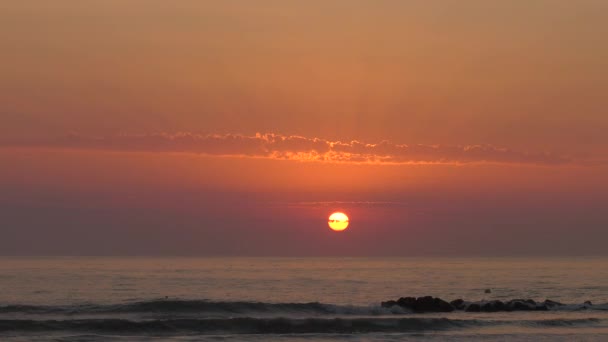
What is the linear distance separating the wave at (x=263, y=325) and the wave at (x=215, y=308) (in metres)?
5.47

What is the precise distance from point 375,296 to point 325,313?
11.4 m

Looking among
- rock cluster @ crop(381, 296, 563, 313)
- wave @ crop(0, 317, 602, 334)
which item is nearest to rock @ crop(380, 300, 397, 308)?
rock cluster @ crop(381, 296, 563, 313)

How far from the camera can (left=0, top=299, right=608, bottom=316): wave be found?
149 ft

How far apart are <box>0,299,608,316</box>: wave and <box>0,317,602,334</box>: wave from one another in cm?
547

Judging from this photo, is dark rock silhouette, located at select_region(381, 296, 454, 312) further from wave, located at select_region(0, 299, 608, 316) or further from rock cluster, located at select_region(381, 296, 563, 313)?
wave, located at select_region(0, 299, 608, 316)

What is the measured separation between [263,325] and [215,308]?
8.67 meters

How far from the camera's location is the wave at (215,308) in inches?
1790

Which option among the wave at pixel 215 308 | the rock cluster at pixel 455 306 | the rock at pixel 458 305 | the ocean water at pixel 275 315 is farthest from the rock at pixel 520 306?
the rock at pixel 458 305

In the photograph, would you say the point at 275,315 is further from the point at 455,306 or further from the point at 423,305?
the point at 455,306

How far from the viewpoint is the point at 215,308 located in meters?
47.9

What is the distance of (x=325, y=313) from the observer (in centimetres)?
4616

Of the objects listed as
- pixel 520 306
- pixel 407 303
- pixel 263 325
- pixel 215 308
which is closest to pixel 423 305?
pixel 407 303

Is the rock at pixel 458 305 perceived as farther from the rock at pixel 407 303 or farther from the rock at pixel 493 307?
the rock at pixel 407 303

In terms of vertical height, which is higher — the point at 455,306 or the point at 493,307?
the point at 455,306
